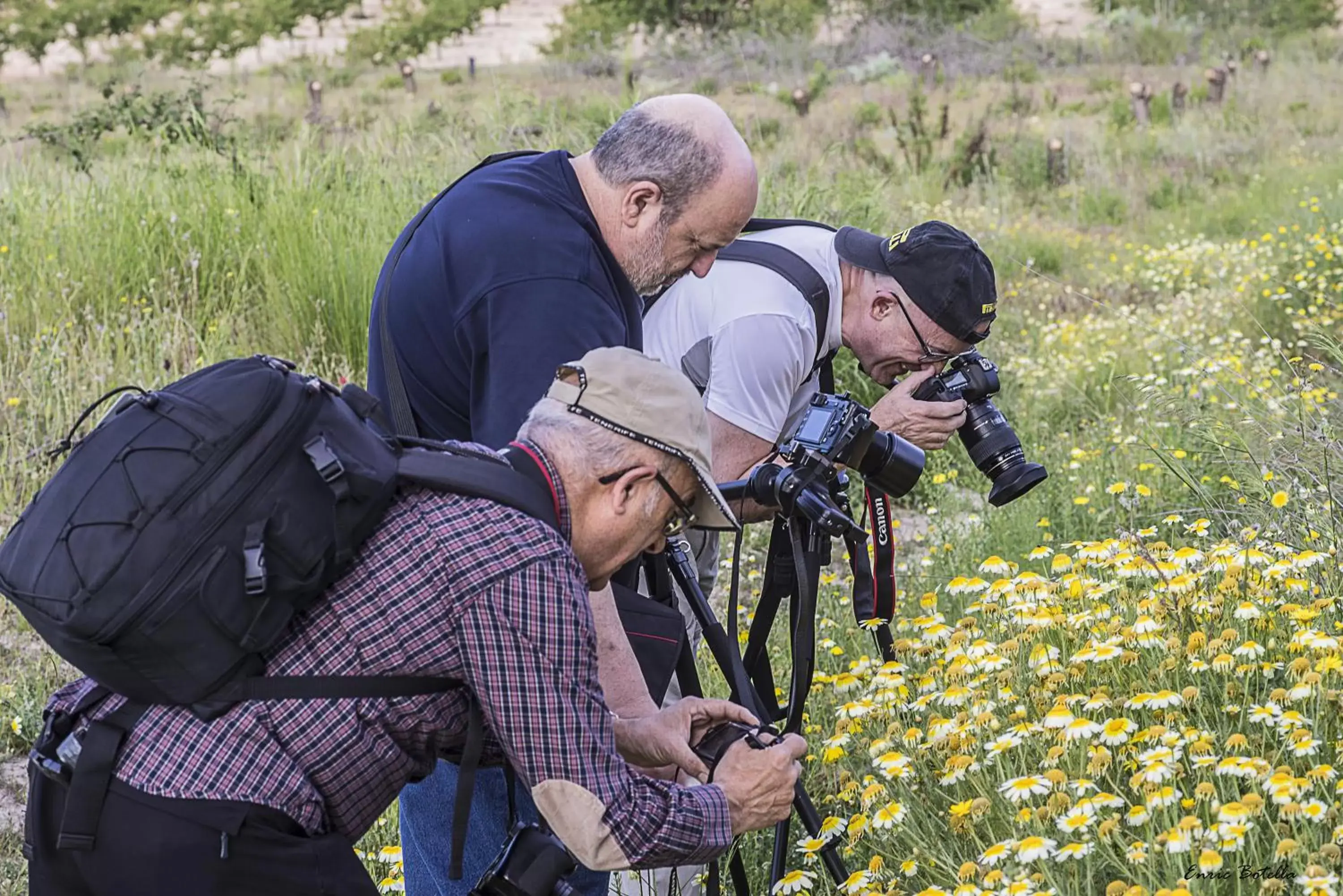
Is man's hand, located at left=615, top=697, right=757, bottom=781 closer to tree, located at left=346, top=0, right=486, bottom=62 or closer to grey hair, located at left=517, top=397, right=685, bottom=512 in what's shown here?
grey hair, located at left=517, top=397, right=685, bottom=512

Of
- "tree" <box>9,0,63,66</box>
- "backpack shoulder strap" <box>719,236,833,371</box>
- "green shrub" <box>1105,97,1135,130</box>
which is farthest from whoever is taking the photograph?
"tree" <box>9,0,63,66</box>

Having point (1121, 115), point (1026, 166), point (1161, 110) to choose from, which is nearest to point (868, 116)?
point (1121, 115)

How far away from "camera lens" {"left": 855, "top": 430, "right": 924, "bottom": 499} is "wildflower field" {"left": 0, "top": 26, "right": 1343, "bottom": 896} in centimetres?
29

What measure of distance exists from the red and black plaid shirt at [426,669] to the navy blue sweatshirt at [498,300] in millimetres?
552

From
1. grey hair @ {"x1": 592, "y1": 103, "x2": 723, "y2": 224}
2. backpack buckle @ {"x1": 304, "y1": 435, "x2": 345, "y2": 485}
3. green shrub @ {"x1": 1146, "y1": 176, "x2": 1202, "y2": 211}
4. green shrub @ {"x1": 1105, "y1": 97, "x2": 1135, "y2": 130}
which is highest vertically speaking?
grey hair @ {"x1": 592, "y1": 103, "x2": 723, "y2": 224}

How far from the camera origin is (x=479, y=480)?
197 cm

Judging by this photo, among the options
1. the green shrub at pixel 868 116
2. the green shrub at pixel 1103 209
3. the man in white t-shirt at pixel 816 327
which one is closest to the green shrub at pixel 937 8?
the green shrub at pixel 868 116

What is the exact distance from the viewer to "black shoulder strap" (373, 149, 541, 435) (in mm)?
2730

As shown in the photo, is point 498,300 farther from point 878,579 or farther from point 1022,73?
point 1022,73

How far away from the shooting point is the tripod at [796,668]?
2.69 m

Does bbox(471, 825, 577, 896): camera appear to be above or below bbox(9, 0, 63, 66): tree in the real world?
above

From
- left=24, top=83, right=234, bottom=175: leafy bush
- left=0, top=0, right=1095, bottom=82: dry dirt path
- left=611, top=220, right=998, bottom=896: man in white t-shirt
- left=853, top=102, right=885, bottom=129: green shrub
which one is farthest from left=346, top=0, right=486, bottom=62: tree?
left=611, top=220, right=998, bottom=896: man in white t-shirt

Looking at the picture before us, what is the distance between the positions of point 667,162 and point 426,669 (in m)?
1.27

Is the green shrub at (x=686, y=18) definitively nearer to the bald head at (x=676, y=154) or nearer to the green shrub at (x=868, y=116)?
the green shrub at (x=868, y=116)
